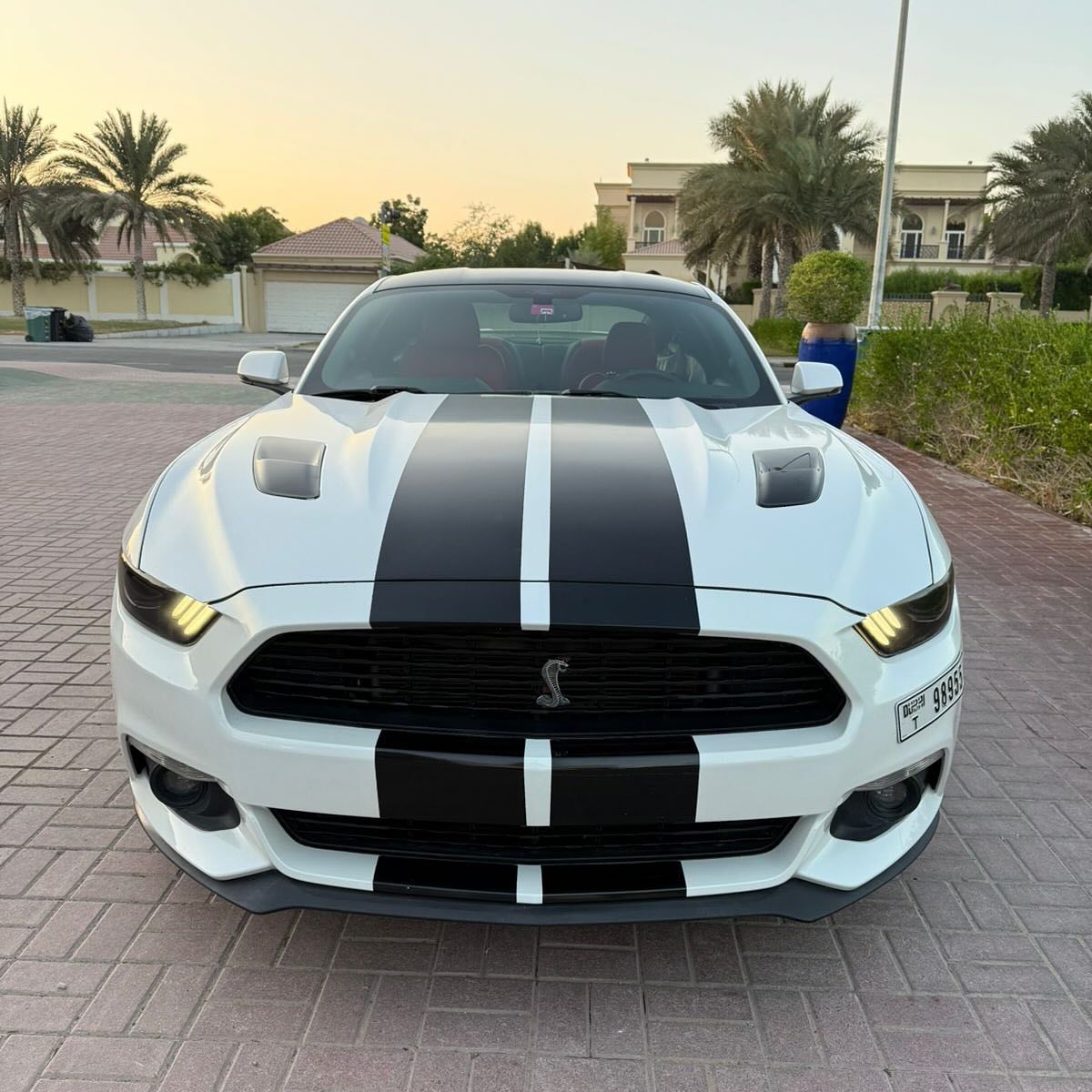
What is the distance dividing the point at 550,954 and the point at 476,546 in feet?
3.31

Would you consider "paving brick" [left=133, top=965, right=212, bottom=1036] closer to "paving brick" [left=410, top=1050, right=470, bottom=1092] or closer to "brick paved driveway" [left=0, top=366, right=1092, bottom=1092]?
"brick paved driveway" [left=0, top=366, right=1092, bottom=1092]

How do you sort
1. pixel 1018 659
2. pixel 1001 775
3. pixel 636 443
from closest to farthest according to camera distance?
pixel 636 443 → pixel 1001 775 → pixel 1018 659

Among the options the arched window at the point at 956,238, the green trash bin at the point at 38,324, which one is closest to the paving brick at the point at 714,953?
the green trash bin at the point at 38,324

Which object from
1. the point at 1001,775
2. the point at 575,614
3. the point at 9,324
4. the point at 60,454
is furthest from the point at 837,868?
the point at 9,324

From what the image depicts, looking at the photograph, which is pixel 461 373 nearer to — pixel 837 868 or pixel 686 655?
pixel 686 655

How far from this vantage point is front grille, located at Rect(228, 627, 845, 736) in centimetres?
199

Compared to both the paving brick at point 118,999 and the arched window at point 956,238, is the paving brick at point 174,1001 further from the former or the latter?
the arched window at point 956,238

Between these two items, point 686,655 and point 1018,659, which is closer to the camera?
point 686,655

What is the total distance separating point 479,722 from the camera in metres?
1.97

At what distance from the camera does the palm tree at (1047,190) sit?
3394cm

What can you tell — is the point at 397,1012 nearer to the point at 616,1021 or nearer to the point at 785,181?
the point at 616,1021

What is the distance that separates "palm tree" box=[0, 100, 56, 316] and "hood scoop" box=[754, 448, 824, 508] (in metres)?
44.9

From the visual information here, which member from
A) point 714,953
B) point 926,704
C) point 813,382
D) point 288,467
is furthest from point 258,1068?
point 813,382

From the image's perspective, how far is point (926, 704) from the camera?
213 centimetres
